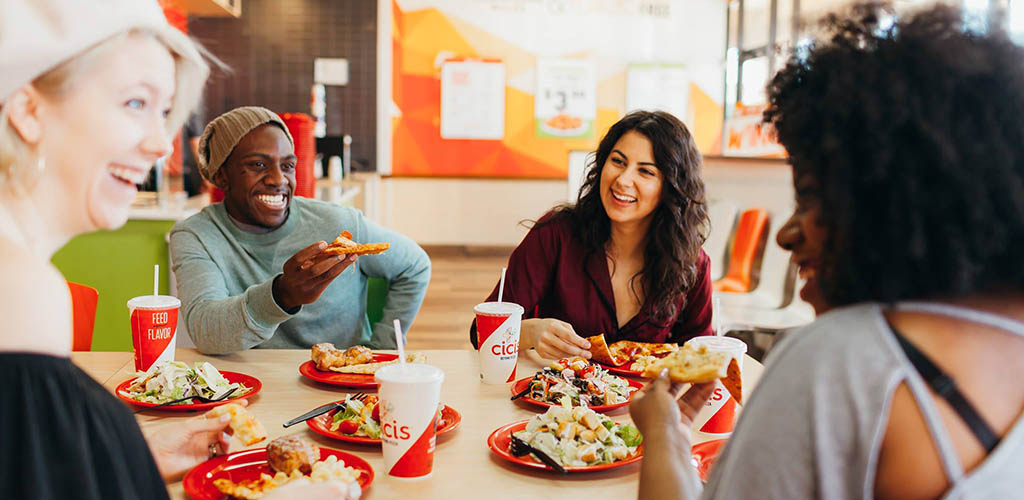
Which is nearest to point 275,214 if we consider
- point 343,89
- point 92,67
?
point 92,67

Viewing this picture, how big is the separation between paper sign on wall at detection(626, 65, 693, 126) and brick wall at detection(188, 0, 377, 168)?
288 cm

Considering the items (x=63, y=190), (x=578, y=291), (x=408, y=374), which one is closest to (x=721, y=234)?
(x=578, y=291)

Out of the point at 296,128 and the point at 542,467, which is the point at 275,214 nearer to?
the point at 542,467

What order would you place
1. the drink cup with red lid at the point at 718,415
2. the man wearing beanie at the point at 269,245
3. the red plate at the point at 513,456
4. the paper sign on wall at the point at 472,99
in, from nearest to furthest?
the red plate at the point at 513,456 → the drink cup with red lid at the point at 718,415 → the man wearing beanie at the point at 269,245 → the paper sign on wall at the point at 472,99

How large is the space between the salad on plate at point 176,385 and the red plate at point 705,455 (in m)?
0.87

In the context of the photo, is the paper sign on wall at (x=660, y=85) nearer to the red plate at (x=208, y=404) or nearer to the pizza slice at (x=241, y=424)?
the red plate at (x=208, y=404)

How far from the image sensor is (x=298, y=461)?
1222 millimetres

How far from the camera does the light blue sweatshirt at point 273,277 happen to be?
193 centimetres

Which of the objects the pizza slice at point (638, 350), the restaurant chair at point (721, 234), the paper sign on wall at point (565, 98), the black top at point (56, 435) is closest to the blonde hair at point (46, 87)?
the black top at point (56, 435)

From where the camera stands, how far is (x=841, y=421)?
707 millimetres

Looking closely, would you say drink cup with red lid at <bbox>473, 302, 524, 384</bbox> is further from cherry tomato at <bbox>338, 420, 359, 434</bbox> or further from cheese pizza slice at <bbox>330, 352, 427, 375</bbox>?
cherry tomato at <bbox>338, 420, 359, 434</bbox>

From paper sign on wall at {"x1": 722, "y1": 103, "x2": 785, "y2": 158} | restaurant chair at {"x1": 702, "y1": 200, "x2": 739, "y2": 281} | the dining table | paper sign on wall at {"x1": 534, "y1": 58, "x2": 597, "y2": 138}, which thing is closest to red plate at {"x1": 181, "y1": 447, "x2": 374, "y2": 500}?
the dining table

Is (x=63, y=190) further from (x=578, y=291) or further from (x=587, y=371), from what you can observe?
(x=578, y=291)

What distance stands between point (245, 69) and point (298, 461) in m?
7.77
